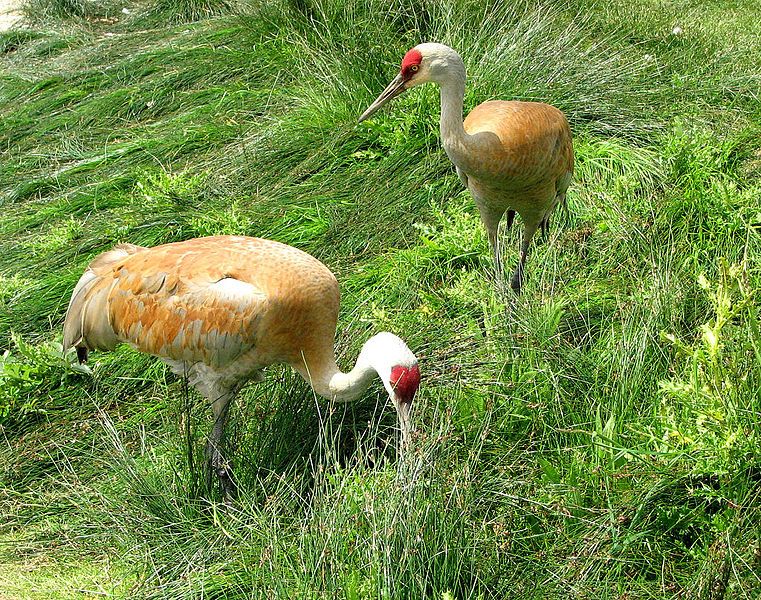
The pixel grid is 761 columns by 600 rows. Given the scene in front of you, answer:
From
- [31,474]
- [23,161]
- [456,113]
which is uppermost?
[456,113]

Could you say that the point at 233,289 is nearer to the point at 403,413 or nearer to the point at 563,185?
the point at 403,413

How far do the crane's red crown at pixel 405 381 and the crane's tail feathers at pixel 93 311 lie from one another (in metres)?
1.41

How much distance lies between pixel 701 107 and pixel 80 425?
14.1 ft

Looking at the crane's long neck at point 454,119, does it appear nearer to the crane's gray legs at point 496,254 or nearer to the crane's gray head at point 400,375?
the crane's gray legs at point 496,254

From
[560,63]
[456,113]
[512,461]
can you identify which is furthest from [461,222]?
[512,461]

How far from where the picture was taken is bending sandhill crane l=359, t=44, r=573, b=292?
421 cm

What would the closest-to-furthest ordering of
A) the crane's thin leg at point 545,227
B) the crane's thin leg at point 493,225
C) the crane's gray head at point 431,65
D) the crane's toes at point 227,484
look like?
the crane's toes at point 227,484 < the crane's gray head at point 431,65 < the crane's thin leg at point 493,225 < the crane's thin leg at point 545,227

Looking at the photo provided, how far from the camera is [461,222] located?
5238mm

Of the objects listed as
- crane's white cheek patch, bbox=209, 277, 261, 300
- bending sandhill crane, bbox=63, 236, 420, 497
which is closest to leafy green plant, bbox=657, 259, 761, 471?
bending sandhill crane, bbox=63, 236, 420, 497

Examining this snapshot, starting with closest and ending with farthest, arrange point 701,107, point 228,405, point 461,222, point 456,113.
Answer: point 228,405, point 456,113, point 461,222, point 701,107

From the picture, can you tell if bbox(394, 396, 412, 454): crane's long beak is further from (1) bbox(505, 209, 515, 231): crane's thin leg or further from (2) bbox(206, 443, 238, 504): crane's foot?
(1) bbox(505, 209, 515, 231): crane's thin leg

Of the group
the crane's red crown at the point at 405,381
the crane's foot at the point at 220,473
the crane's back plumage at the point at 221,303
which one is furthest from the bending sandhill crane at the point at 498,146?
the crane's foot at the point at 220,473

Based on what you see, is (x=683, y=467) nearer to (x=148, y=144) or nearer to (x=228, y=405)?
(x=228, y=405)

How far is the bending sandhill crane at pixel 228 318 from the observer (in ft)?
12.1
